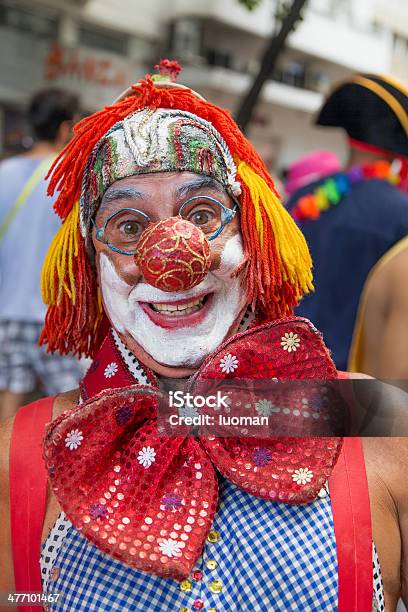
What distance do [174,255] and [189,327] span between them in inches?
Answer: 6.3

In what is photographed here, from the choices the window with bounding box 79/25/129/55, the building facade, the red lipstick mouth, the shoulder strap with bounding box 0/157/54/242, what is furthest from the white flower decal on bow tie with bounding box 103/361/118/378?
the window with bounding box 79/25/129/55

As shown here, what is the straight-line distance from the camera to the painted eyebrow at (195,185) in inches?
54.2

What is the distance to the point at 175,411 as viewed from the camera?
1333 mm

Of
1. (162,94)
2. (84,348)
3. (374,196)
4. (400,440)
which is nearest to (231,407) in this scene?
(400,440)

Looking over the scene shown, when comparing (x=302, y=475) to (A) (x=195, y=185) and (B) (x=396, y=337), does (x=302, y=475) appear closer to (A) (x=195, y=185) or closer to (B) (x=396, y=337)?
(A) (x=195, y=185)

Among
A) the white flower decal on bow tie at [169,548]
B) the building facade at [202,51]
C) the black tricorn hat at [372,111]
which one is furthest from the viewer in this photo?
the building facade at [202,51]

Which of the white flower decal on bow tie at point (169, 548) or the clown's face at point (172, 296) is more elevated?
the clown's face at point (172, 296)

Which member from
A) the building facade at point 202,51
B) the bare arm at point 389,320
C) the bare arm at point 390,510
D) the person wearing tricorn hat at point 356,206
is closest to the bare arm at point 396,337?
the bare arm at point 389,320

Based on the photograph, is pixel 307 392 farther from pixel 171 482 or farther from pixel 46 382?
pixel 46 382

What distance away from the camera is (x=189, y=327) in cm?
136

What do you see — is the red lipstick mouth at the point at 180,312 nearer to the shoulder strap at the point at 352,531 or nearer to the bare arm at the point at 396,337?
the shoulder strap at the point at 352,531

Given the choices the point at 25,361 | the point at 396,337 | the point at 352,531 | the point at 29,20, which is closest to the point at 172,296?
the point at 352,531

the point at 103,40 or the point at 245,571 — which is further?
the point at 103,40

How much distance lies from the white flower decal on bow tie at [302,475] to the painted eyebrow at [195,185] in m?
0.52
